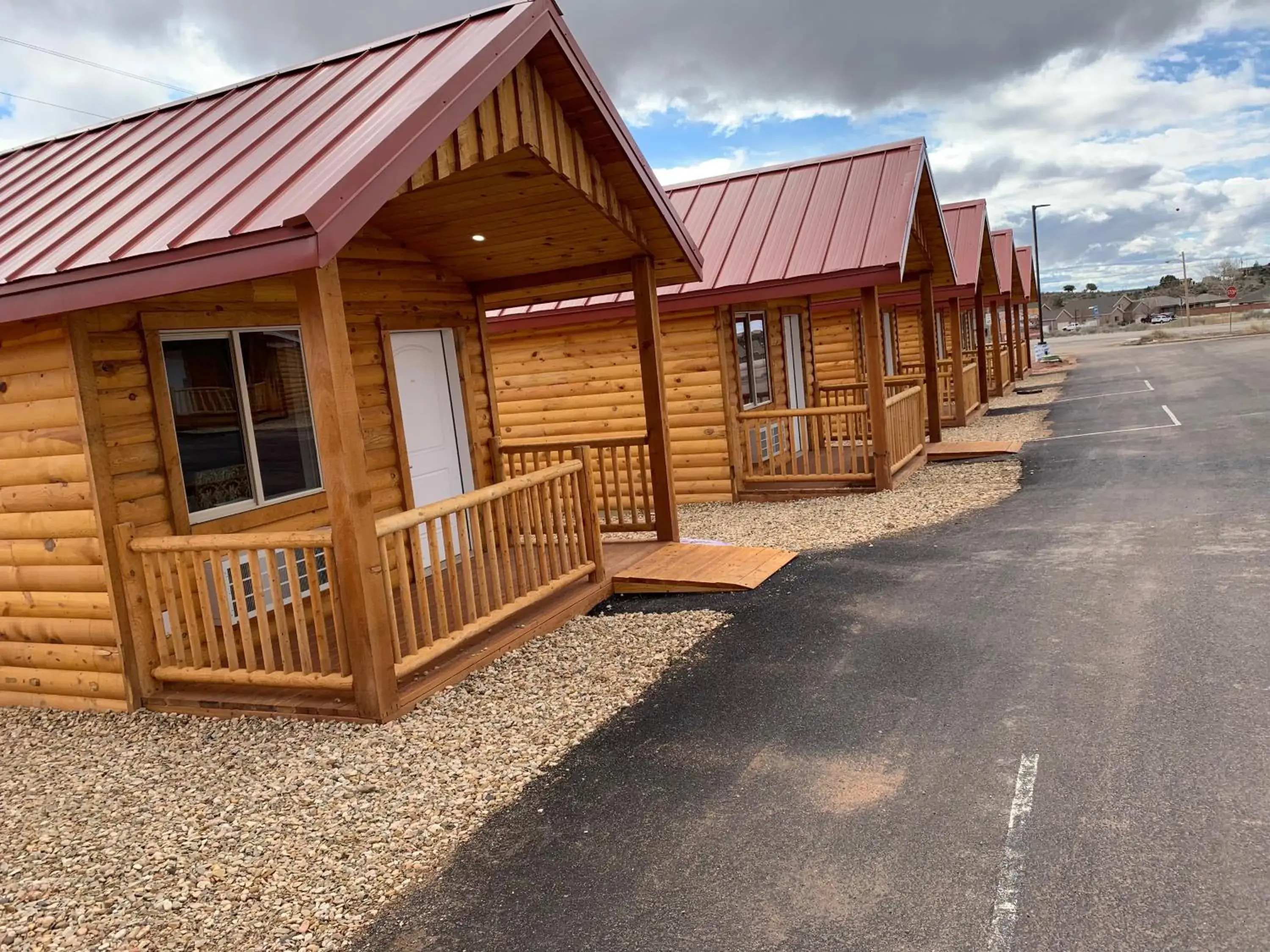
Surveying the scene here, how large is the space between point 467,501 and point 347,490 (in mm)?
1272

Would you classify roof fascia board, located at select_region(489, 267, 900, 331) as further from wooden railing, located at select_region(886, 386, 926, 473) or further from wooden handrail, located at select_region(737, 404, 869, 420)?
wooden railing, located at select_region(886, 386, 926, 473)

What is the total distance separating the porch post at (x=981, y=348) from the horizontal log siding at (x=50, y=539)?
19.3 meters

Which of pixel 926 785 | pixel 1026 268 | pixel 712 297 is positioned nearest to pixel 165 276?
pixel 926 785

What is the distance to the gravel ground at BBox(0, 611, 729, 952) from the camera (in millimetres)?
3562

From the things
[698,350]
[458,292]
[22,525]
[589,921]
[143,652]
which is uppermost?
[458,292]

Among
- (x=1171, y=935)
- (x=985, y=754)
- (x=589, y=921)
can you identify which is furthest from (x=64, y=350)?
(x=1171, y=935)

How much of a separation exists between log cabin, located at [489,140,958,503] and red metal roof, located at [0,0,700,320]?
5064mm

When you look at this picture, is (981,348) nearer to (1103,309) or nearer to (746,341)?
(746,341)

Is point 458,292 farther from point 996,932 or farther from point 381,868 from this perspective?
point 996,932

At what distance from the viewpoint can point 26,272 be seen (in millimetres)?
4988

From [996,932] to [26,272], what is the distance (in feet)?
18.1

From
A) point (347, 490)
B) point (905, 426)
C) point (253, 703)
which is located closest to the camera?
point (347, 490)

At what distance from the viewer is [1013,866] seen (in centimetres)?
336

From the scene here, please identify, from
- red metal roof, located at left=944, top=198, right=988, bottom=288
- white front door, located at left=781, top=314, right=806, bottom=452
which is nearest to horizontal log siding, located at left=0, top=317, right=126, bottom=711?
white front door, located at left=781, top=314, right=806, bottom=452
